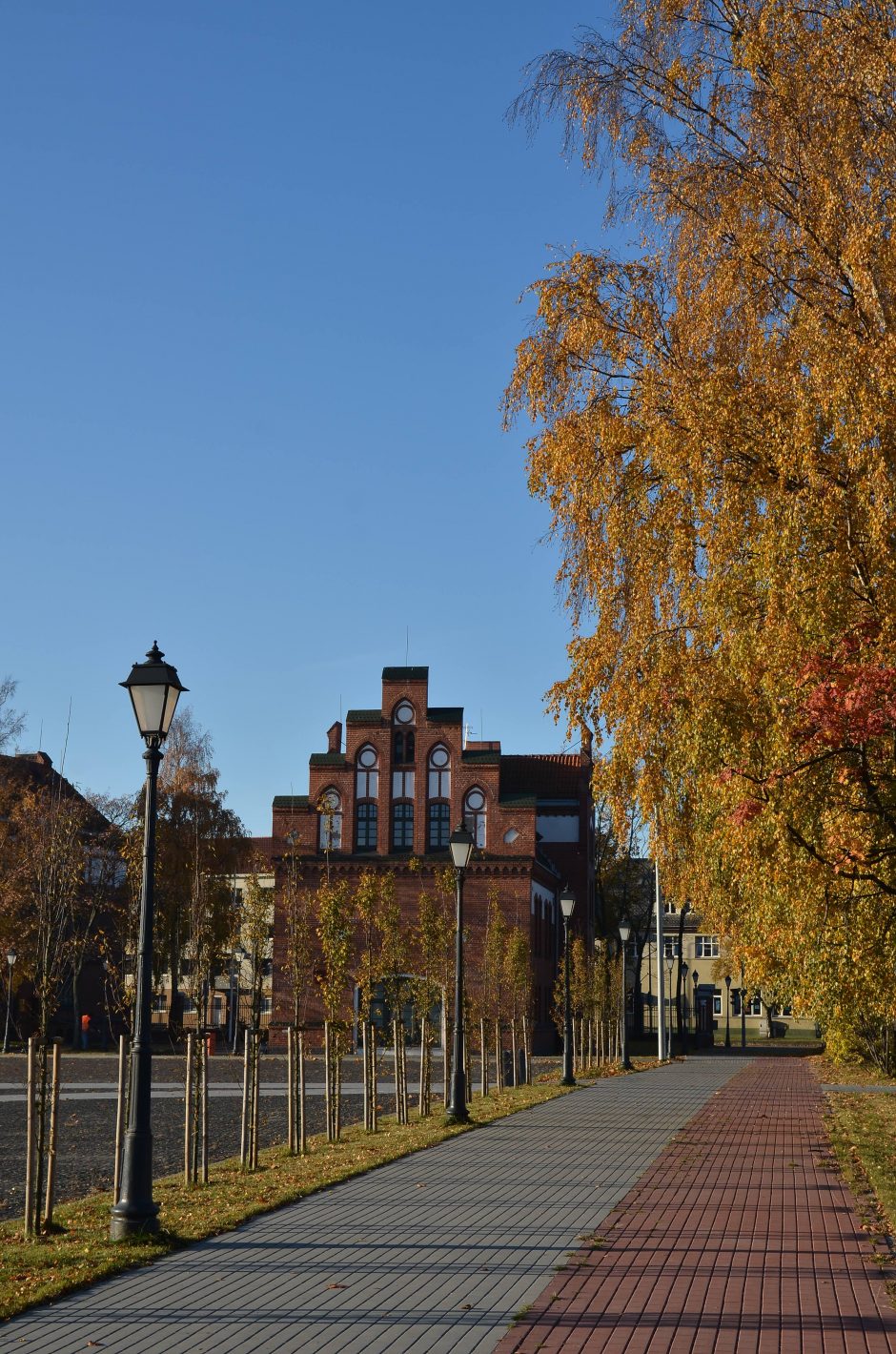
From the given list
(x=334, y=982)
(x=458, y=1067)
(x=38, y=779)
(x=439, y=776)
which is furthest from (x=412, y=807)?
(x=334, y=982)

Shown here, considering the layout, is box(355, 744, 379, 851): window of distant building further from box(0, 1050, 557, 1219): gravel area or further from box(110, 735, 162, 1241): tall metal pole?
box(110, 735, 162, 1241): tall metal pole

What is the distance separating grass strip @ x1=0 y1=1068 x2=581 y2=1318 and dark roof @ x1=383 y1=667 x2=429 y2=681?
38.9m

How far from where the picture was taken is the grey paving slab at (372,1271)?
24.2ft

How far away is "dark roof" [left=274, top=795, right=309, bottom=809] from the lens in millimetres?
57562

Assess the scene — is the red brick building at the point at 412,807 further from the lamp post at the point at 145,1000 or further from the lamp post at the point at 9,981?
the lamp post at the point at 145,1000

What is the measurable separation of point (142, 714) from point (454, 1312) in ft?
17.3

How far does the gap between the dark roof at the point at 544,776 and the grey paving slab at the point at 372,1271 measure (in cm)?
5306

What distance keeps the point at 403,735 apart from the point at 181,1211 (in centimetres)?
4593

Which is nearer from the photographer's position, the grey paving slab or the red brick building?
the grey paving slab

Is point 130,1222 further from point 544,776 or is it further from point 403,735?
point 544,776

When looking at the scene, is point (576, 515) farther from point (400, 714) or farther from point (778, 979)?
point (400, 714)

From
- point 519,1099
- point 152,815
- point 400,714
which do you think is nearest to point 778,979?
point 152,815

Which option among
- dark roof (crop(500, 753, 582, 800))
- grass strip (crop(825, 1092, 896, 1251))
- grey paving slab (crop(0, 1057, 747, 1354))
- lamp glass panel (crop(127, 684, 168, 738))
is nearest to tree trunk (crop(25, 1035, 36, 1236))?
grey paving slab (crop(0, 1057, 747, 1354))

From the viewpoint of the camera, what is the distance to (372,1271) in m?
9.08
